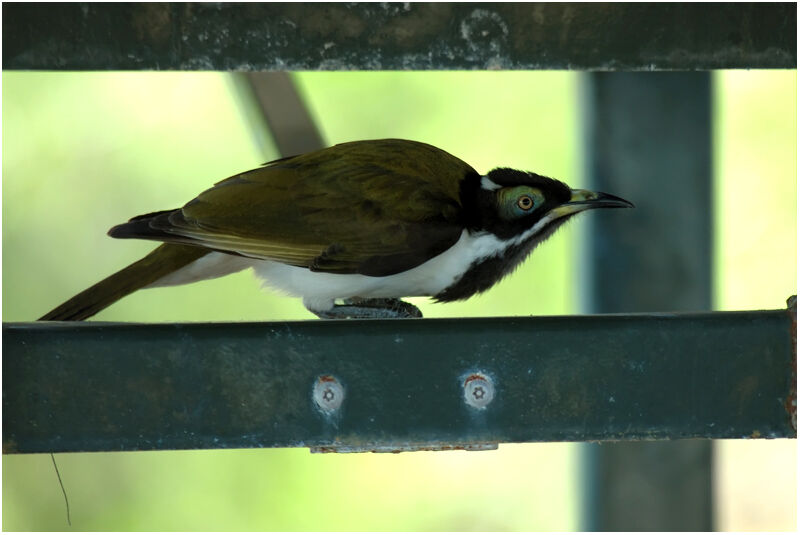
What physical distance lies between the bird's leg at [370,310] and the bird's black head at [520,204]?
408 millimetres

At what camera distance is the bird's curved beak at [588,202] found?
11.7 feet

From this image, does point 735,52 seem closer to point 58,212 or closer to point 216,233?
point 216,233

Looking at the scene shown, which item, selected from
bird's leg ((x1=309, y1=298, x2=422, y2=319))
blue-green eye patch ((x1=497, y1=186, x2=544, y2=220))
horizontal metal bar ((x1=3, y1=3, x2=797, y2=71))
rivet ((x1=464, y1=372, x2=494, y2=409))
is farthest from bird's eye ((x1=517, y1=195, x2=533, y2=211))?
rivet ((x1=464, y1=372, x2=494, y2=409))

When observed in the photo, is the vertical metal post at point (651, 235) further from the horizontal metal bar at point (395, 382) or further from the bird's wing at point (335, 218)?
the horizontal metal bar at point (395, 382)

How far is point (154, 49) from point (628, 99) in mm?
2480

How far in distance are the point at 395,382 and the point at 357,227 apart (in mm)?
1056

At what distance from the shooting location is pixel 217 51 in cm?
260

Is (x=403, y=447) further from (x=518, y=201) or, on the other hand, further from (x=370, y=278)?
(x=518, y=201)

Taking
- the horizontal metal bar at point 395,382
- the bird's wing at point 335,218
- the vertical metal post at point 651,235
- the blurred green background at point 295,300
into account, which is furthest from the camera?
the blurred green background at point 295,300

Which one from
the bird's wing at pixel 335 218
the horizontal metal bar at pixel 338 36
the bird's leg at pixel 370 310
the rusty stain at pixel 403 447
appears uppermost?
the horizontal metal bar at pixel 338 36

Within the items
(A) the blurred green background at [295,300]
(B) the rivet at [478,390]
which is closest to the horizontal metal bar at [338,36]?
(B) the rivet at [478,390]

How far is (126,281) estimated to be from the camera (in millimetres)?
3678

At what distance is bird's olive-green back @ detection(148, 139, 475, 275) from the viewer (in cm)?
354

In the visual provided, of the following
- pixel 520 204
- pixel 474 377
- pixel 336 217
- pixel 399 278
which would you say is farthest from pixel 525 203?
pixel 474 377
